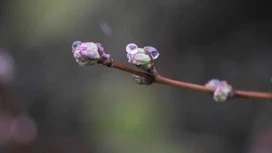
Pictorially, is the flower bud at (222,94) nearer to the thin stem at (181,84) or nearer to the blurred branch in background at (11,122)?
the thin stem at (181,84)

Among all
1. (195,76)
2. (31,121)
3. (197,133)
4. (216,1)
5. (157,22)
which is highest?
(216,1)

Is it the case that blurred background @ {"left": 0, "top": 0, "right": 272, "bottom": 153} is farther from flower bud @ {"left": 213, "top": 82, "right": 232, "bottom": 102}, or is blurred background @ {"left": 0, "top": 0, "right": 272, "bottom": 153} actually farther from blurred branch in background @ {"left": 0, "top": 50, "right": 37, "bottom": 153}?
flower bud @ {"left": 213, "top": 82, "right": 232, "bottom": 102}

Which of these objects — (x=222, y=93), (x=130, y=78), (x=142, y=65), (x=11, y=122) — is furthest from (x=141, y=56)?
(x=130, y=78)

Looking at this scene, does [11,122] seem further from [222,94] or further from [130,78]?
[222,94]

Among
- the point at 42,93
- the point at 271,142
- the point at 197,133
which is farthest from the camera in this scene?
the point at 42,93

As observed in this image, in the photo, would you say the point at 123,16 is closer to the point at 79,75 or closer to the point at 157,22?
the point at 157,22

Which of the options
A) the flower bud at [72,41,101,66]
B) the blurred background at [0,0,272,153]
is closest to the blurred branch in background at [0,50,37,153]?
the blurred background at [0,0,272,153]

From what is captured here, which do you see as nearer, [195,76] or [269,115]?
[269,115]

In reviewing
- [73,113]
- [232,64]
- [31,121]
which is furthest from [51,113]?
[232,64]
